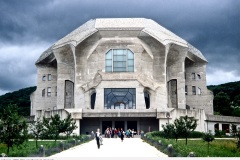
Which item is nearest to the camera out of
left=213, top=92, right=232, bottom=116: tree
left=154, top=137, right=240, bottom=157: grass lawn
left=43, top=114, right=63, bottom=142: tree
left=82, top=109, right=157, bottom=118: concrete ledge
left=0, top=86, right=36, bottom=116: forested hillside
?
left=154, top=137, right=240, bottom=157: grass lawn

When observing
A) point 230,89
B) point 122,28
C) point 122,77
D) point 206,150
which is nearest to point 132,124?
point 122,77

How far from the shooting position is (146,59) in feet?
176

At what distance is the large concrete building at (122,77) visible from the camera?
49500 millimetres

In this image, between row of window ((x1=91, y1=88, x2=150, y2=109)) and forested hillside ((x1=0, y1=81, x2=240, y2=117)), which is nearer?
row of window ((x1=91, y1=88, x2=150, y2=109))

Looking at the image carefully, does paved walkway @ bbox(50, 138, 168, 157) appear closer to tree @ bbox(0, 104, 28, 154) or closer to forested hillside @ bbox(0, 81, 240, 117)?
tree @ bbox(0, 104, 28, 154)

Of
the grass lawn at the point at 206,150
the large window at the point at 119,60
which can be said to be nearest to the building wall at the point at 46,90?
the large window at the point at 119,60

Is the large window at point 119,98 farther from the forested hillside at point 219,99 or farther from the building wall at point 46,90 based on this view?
the forested hillside at point 219,99

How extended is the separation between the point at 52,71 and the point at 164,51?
20626mm

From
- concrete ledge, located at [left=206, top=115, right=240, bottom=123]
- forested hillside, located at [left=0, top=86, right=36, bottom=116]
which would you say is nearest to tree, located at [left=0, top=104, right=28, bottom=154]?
concrete ledge, located at [left=206, top=115, right=240, bottom=123]

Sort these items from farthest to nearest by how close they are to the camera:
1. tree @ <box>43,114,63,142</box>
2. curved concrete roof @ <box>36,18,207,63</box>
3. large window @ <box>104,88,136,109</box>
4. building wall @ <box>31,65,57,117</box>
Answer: building wall @ <box>31,65,57,117</box> < curved concrete roof @ <box>36,18,207,63</box> < large window @ <box>104,88,136,109</box> < tree @ <box>43,114,63,142</box>

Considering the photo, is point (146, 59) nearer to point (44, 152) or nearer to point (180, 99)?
point (180, 99)

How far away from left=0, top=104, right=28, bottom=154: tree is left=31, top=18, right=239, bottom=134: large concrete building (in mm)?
27093

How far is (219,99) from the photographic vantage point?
74750 millimetres

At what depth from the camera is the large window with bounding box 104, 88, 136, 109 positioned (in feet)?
166
